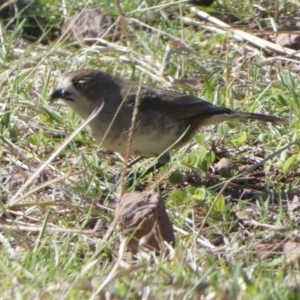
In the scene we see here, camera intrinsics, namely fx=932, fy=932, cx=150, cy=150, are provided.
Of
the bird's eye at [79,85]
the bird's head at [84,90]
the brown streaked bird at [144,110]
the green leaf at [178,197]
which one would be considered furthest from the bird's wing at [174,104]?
the green leaf at [178,197]

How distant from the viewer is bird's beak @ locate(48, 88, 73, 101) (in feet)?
20.0

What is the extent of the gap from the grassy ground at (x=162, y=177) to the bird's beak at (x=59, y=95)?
9.9 inches

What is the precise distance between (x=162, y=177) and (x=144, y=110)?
35.2 inches

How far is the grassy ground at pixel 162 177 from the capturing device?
401 centimetres

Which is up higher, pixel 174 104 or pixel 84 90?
pixel 84 90

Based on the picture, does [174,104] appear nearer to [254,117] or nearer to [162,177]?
[254,117]

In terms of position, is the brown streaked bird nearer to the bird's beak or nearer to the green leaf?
the bird's beak

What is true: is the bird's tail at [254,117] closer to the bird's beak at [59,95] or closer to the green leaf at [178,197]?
the green leaf at [178,197]

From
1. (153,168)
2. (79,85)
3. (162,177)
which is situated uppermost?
(79,85)

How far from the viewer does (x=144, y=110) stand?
20.2 feet

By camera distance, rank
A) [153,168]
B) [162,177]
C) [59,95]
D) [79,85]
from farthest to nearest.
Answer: [79,85]
[59,95]
[153,168]
[162,177]

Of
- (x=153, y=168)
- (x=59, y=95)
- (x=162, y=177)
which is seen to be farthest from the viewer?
Answer: (x=59, y=95)

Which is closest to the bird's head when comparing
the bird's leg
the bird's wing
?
the bird's wing

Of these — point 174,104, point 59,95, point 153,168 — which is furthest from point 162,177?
point 59,95
